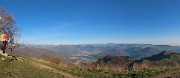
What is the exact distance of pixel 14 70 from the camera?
22.1 m

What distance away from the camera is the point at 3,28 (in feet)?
122

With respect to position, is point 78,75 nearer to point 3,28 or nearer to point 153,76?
point 153,76

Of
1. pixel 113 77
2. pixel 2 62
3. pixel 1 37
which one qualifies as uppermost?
pixel 1 37

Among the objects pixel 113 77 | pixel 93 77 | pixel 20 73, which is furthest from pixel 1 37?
pixel 113 77

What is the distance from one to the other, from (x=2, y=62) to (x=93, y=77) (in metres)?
9.61

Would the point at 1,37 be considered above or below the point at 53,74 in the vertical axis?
above

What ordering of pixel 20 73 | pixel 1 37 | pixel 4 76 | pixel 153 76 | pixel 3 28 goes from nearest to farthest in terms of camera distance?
pixel 4 76, pixel 20 73, pixel 153 76, pixel 1 37, pixel 3 28

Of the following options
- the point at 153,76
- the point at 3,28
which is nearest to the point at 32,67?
the point at 153,76

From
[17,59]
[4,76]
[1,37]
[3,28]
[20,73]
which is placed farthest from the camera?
[3,28]

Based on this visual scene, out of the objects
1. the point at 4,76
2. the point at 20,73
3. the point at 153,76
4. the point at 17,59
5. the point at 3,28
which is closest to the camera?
the point at 4,76

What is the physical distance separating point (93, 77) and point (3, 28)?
20.5 m

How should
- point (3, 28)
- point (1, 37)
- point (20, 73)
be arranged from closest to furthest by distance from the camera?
point (20, 73)
point (1, 37)
point (3, 28)

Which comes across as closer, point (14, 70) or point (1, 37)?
point (14, 70)

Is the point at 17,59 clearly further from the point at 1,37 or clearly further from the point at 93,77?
the point at 93,77
